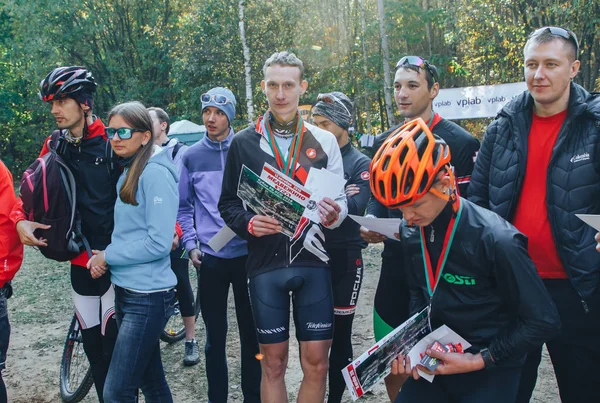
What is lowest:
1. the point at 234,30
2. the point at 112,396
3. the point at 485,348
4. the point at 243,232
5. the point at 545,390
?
the point at 545,390

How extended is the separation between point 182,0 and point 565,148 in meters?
29.2

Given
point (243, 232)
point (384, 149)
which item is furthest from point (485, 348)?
point (243, 232)

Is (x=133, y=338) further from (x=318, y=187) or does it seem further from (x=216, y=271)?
(x=318, y=187)

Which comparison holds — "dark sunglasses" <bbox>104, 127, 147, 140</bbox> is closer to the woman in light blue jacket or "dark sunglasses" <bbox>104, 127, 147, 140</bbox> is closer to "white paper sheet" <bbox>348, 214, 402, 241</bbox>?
the woman in light blue jacket

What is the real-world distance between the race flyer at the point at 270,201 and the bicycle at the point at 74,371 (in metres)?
2.50

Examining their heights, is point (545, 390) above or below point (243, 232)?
below

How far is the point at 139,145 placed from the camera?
11.0ft

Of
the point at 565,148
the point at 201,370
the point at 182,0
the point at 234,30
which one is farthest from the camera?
the point at 182,0

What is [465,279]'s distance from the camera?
234 cm

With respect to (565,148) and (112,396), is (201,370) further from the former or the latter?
(565,148)

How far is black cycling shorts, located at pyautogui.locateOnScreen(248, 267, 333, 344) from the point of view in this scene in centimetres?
323

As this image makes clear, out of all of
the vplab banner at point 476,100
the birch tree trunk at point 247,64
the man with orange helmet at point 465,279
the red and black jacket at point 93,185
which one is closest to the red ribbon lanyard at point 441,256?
the man with orange helmet at point 465,279

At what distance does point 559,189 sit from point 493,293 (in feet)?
2.97

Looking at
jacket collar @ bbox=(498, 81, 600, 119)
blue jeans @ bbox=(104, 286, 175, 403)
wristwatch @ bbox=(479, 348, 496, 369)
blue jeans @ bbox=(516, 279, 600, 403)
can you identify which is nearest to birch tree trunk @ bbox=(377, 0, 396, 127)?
jacket collar @ bbox=(498, 81, 600, 119)
